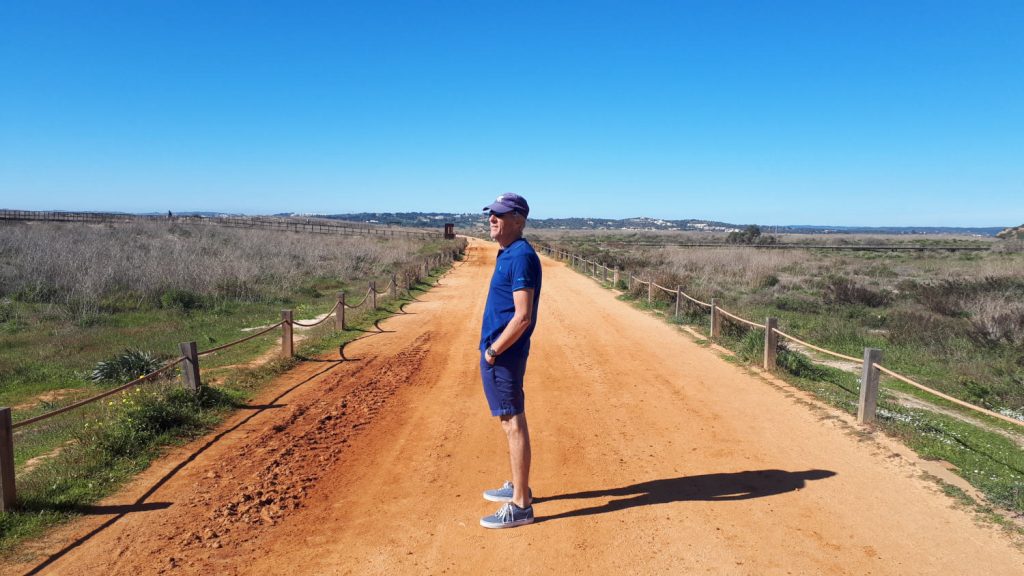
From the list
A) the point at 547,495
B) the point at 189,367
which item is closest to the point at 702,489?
the point at 547,495

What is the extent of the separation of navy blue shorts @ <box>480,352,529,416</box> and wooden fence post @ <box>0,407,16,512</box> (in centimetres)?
341

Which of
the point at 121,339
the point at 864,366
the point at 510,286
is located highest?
the point at 510,286

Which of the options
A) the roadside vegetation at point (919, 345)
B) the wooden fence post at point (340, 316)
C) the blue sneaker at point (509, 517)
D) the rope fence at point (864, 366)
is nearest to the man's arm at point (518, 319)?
the blue sneaker at point (509, 517)

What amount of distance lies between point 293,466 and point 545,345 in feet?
20.9

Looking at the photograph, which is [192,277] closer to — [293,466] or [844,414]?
[293,466]

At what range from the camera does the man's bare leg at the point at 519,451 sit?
3779 millimetres

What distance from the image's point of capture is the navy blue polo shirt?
3570 mm

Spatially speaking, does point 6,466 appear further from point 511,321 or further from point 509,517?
point 511,321

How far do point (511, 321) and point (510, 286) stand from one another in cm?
21

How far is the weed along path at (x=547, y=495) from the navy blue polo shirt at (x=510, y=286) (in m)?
1.30

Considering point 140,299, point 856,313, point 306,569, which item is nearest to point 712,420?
point 306,569

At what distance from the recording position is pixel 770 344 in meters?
8.98

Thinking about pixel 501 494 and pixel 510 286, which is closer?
pixel 510 286

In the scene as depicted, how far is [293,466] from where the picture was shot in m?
5.22
